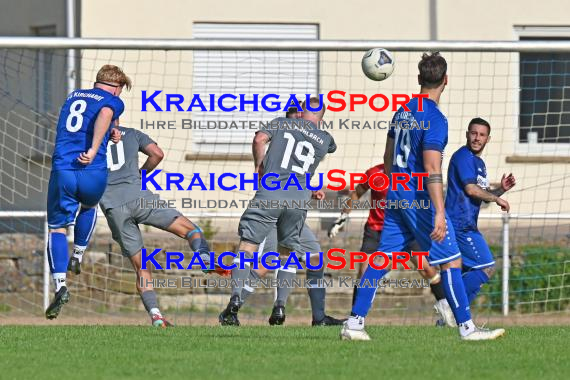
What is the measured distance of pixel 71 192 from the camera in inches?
424

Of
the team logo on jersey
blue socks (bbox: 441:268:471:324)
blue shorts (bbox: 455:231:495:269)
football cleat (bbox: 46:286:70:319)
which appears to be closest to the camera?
blue socks (bbox: 441:268:471:324)

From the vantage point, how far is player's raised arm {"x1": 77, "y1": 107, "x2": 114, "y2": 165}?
10586mm

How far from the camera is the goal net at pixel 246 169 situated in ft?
49.3

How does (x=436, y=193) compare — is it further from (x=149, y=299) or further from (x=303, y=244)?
(x=149, y=299)

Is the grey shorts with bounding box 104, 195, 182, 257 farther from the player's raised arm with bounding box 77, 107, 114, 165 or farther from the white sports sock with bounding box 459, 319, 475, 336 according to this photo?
the white sports sock with bounding box 459, 319, 475, 336

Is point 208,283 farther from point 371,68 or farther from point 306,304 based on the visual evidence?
point 371,68

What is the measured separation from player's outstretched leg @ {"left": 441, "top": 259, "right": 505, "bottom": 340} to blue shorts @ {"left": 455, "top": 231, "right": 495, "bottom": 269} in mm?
2111

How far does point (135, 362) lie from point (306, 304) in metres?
7.33

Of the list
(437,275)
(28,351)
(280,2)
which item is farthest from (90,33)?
(28,351)

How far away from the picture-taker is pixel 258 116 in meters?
15.6

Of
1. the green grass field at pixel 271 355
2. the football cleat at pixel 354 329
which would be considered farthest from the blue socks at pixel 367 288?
the green grass field at pixel 271 355

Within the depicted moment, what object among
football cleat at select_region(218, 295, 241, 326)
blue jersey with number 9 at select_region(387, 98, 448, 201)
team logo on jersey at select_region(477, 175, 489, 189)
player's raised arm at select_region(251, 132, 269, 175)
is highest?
blue jersey with number 9 at select_region(387, 98, 448, 201)

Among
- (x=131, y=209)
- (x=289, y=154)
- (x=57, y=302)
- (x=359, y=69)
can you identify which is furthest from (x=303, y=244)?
(x=359, y=69)

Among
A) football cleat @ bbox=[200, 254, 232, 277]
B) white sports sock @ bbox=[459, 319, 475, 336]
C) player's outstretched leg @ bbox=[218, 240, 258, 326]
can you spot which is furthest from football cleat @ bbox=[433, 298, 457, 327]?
white sports sock @ bbox=[459, 319, 475, 336]
